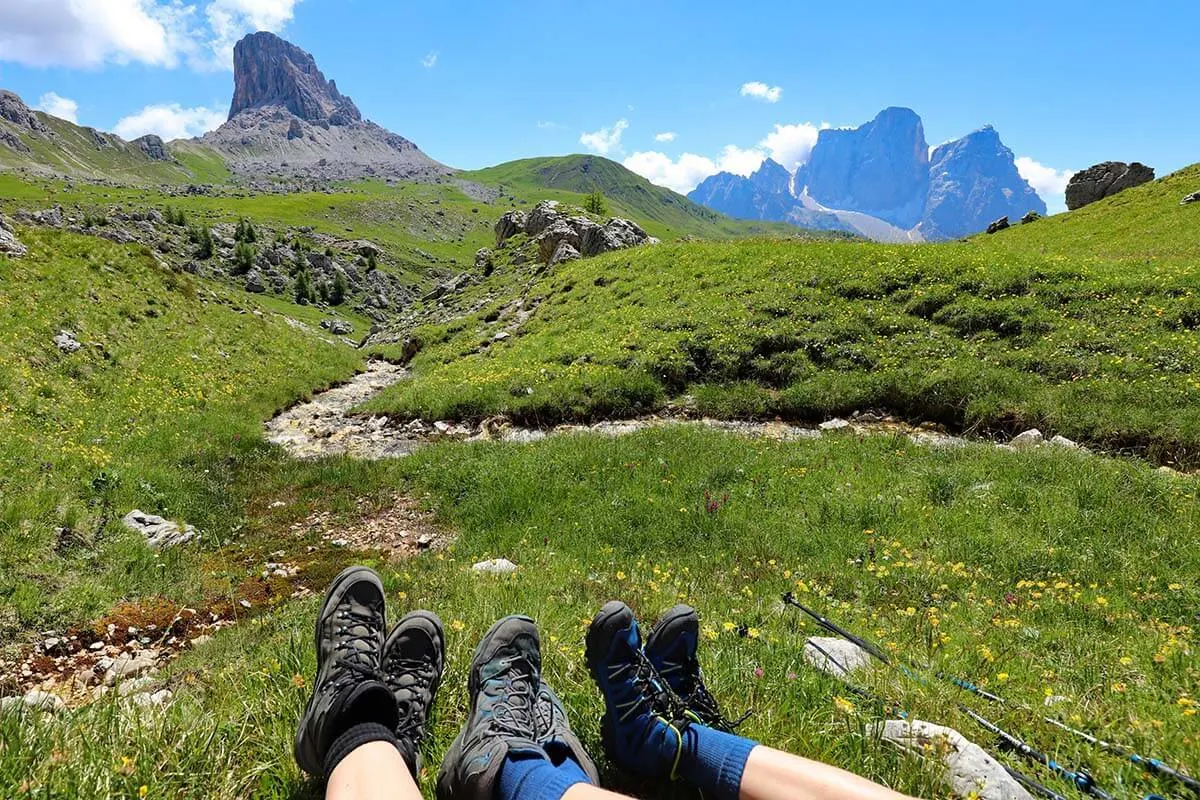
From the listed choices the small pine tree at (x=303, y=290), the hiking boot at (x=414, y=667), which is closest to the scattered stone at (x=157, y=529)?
the hiking boot at (x=414, y=667)

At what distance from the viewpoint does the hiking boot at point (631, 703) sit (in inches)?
144

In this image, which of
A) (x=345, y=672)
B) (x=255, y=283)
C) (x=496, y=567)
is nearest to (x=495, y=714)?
(x=345, y=672)

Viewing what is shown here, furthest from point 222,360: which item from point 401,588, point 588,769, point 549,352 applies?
point 588,769

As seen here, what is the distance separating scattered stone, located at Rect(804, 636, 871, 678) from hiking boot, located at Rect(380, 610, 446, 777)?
126 inches

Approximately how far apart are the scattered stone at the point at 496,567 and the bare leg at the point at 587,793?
15.8 ft

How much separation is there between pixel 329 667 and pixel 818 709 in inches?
140

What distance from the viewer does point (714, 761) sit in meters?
3.50

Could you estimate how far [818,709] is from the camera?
422cm

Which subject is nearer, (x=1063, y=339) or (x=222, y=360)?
(x=1063, y=339)

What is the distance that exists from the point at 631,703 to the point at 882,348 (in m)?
17.5

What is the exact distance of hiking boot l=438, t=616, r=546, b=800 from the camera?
3367 millimetres

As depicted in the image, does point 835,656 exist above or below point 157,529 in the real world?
above

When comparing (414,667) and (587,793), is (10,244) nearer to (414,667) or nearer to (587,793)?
(414,667)

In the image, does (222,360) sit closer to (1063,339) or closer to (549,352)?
(549,352)
